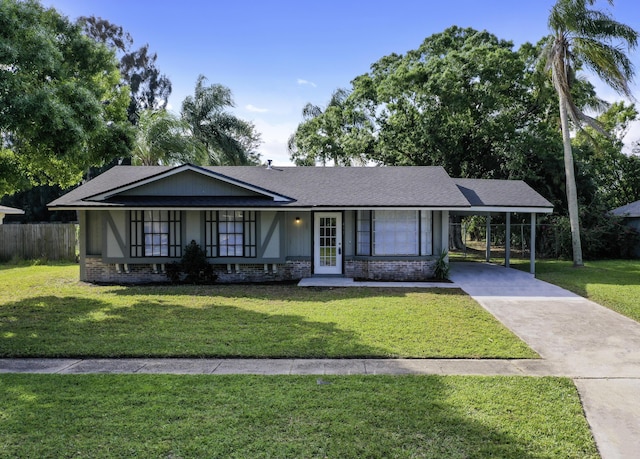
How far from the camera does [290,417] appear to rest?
4.06m

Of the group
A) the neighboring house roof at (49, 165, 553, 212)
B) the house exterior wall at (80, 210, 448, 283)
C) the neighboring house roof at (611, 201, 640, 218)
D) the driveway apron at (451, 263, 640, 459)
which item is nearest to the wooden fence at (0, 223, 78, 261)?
the neighboring house roof at (49, 165, 553, 212)

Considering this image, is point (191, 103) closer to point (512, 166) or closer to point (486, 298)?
point (512, 166)

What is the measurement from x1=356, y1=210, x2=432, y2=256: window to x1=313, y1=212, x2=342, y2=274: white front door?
0.67m

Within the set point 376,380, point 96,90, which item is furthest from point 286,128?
point 376,380

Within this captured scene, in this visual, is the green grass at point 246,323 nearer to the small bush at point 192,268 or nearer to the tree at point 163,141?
the small bush at point 192,268

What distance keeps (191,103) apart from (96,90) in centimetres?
1783

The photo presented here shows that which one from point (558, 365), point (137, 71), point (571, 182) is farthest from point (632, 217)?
point (137, 71)

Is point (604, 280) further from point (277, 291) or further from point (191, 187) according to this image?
point (191, 187)

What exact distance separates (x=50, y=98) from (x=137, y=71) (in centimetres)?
3526

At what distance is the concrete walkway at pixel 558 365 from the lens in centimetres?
424

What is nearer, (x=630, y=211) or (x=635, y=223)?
(x=635, y=223)

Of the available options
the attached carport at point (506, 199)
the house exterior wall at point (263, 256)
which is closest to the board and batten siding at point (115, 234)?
the house exterior wall at point (263, 256)

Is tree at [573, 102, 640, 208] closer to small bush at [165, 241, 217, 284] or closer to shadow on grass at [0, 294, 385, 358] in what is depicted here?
small bush at [165, 241, 217, 284]

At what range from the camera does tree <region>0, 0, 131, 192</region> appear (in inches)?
324
